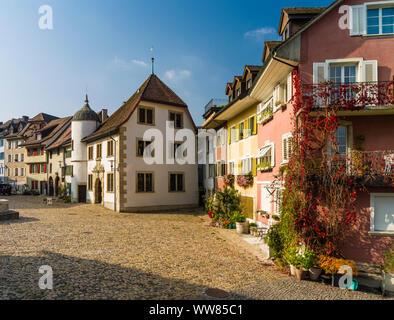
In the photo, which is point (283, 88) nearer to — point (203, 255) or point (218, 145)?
point (203, 255)

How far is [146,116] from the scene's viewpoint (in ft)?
87.3

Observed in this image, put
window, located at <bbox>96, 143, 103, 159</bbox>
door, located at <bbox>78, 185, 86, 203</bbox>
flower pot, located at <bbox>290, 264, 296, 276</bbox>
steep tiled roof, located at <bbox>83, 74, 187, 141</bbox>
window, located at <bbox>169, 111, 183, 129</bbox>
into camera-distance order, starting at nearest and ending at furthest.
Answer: flower pot, located at <bbox>290, 264, 296, 276</bbox>
steep tiled roof, located at <bbox>83, 74, 187, 141</bbox>
window, located at <bbox>169, 111, 183, 129</bbox>
window, located at <bbox>96, 143, 103, 159</bbox>
door, located at <bbox>78, 185, 86, 203</bbox>

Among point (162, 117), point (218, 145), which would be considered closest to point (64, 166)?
point (162, 117)

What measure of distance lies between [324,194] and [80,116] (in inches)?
1097

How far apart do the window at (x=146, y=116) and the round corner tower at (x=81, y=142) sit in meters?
8.37

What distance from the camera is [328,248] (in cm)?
1038

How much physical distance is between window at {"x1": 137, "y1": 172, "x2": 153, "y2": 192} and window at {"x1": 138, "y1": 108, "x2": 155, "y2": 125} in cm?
459

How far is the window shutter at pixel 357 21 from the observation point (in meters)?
11.8

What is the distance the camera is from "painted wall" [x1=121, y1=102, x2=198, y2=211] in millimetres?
25422

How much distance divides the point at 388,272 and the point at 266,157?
7891 millimetres

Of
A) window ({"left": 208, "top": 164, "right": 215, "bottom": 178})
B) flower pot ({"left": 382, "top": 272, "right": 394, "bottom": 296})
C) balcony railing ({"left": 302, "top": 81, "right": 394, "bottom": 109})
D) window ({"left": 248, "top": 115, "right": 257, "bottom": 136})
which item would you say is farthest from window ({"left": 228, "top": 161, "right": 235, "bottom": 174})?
flower pot ({"left": 382, "top": 272, "right": 394, "bottom": 296})

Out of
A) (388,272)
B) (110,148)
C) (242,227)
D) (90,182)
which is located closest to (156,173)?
(110,148)

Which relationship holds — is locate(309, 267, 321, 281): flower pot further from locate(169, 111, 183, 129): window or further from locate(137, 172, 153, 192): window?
locate(169, 111, 183, 129): window

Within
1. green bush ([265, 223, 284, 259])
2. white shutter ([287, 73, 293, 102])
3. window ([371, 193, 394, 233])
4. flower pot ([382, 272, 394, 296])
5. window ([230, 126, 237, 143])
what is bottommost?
flower pot ([382, 272, 394, 296])
